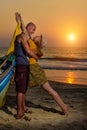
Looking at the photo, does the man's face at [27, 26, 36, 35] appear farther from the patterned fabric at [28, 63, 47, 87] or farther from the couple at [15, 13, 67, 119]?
the patterned fabric at [28, 63, 47, 87]

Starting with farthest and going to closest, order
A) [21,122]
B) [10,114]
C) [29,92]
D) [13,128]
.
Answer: [29,92], [10,114], [21,122], [13,128]

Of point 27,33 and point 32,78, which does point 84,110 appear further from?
point 27,33

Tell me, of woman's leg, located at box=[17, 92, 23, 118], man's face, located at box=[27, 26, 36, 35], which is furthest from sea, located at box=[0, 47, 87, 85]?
man's face, located at box=[27, 26, 36, 35]

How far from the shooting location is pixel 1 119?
8.10 metres

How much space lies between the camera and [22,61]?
316 inches

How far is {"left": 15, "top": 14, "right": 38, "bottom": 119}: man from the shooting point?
7859 mm

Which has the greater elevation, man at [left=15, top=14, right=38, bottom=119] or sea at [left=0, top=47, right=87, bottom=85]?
man at [left=15, top=14, right=38, bottom=119]

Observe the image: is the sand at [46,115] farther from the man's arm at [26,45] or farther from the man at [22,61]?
the man's arm at [26,45]

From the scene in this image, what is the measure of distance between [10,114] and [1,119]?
0.53 m

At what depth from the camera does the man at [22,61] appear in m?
7.86

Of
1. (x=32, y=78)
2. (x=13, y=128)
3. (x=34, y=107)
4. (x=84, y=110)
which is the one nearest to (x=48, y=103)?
(x=34, y=107)

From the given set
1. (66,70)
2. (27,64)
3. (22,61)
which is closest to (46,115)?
(27,64)

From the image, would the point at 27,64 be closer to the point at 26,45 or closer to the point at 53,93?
the point at 26,45

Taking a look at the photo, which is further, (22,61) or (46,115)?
(46,115)
